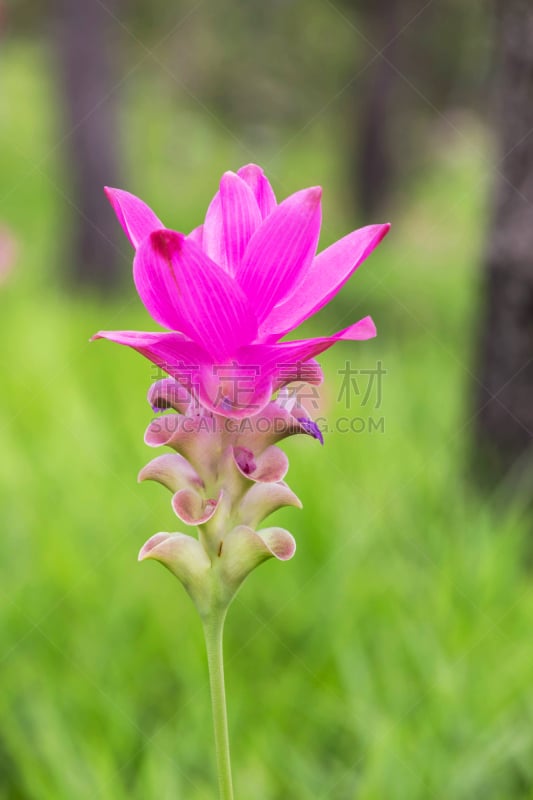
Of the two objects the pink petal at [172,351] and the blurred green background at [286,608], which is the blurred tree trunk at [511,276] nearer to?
the blurred green background at [286,608]

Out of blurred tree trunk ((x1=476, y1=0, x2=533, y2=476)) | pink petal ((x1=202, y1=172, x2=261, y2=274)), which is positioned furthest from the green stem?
blurred tree trunk ((x1=476, y1=0, x2=533, y2=476))

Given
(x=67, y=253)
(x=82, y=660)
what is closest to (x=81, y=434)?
(x=82, y=660)

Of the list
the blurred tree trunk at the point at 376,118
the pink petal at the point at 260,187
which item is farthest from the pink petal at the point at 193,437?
the blurred tree trunk at the point at 376,118

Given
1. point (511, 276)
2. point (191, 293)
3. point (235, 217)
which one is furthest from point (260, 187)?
point (511, 276)

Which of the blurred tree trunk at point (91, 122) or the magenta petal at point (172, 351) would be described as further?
the blurred tree trunk at point (91, 122)

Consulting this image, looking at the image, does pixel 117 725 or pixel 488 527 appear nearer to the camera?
pixel 117 725

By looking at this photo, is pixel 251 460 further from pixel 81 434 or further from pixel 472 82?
pixel 472 82

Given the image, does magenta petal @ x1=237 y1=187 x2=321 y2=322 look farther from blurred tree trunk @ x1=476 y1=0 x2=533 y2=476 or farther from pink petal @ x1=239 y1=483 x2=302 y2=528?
blurred tree trunk @ x1=476 y1=0 x2=533 y2=476
